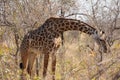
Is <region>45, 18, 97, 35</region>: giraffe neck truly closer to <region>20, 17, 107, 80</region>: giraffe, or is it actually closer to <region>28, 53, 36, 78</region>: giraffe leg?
<region>20, 17, 107, 80</region>: giraffe

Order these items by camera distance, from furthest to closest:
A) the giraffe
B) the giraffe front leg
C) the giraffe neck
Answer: the giraffe front leg → the giraffe → the giraffe neck

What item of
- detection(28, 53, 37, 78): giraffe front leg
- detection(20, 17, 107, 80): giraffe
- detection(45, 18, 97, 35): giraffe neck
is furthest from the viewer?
detection(28, 53, 37, 78): giraffe front leg

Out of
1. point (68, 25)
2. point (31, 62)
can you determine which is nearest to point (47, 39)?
point (68, 25)

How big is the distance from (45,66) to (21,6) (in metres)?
1.29

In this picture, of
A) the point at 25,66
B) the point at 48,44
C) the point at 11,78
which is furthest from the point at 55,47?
the point at 11,78

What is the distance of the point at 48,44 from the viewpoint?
14.9 feet

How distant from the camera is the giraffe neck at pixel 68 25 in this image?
414 centimetres

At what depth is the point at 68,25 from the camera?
441cm

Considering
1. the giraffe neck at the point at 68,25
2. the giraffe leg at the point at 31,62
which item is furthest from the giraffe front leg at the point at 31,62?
the giraffe neck at the point at 68,25

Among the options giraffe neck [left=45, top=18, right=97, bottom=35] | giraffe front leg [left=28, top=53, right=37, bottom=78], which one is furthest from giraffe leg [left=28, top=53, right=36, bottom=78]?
giraffe neck [left=45, top=18, right=97, bottom=35]

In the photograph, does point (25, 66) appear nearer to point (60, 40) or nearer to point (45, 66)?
point (45, 66)

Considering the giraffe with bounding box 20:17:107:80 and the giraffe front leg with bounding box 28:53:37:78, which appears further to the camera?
the giraffe front leg with bounding box 28:53:37:78

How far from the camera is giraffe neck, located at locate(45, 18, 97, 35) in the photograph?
4144mm

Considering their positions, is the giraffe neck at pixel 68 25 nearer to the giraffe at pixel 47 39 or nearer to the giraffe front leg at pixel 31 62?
the giraffe at pixel 47 39
